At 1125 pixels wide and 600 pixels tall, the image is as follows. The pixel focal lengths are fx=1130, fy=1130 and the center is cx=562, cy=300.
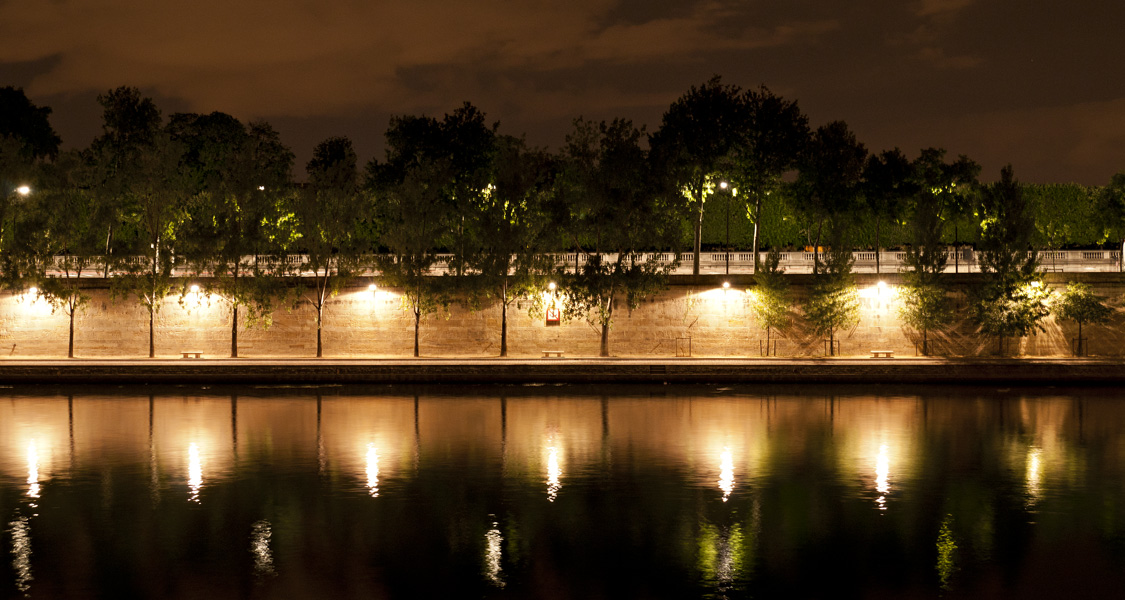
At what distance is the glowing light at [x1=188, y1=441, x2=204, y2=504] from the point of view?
20.1m

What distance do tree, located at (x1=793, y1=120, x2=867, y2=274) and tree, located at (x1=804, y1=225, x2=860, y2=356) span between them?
19.7 ft

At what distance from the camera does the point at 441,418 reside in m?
30.3

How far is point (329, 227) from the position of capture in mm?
45188

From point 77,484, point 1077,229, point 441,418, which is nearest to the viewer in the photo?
point 77,484

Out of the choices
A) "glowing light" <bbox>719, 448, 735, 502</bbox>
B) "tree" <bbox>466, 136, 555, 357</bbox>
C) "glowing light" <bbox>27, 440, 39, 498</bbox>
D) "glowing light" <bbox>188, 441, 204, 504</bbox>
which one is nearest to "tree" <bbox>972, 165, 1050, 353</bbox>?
"tree" <bbox>466, 136, 555, 357</bbox>

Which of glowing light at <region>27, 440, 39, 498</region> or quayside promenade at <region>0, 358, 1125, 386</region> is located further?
quayside promenade at <region>0, 358, 1125, 386</region>

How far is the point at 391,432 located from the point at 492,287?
17749mm

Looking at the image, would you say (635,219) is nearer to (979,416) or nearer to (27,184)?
(979,416)

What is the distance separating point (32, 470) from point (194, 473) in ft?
11.0

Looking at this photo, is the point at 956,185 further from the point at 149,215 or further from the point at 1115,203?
the point at 149,215

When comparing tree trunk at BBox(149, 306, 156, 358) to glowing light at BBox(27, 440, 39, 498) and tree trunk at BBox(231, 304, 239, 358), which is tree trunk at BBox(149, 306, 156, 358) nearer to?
tree trunk at BBox(231, 304, 239, 358)

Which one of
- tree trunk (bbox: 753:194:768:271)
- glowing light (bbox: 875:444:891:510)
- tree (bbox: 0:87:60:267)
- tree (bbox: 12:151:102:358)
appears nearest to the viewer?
glowing light (bbox: 875:444:891:510)

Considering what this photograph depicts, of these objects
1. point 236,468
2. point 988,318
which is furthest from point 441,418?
point 988,318

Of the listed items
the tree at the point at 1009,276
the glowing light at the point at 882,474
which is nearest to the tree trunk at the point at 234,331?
the glowing light at the point at 882,474
